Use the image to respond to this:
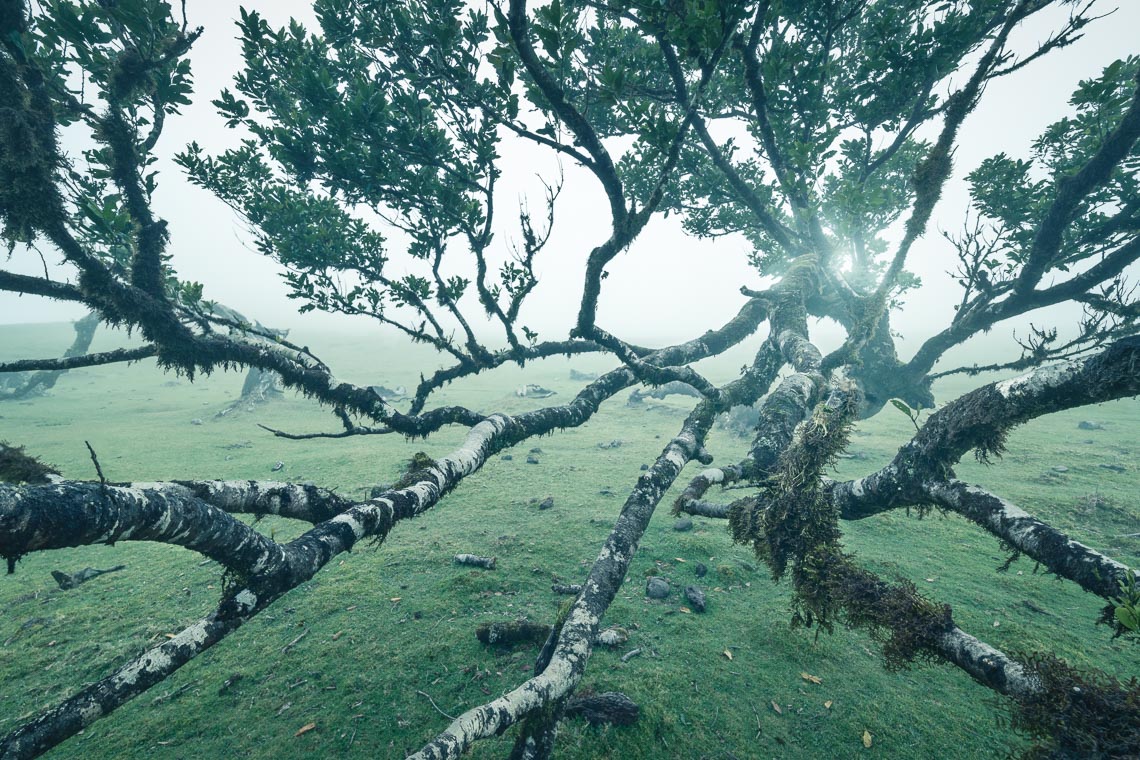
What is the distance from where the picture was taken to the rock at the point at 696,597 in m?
6.85

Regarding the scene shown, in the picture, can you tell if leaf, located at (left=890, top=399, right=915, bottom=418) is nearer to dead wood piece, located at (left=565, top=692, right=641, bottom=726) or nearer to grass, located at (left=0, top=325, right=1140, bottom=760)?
grass, located at (left=0, top=325, right=1140, bottom=760)

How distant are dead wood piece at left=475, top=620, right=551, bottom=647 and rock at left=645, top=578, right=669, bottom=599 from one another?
6.83 feet

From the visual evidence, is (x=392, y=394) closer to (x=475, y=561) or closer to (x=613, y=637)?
(x=475, y=561)

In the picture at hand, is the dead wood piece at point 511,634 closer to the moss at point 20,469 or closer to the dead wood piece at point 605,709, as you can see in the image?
the dead wood piece at point 605,709

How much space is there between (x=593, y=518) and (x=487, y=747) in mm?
5842

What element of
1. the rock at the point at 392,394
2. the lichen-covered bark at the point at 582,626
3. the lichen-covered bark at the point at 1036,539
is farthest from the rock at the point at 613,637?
the rock at the point at 392,394

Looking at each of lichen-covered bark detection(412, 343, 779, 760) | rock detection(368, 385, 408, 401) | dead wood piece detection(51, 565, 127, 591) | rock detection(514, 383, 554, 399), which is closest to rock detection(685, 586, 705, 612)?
lichen-covered bark detection(412, 343, 779, 760)

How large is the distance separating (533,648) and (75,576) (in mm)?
8843

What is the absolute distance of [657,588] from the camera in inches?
285

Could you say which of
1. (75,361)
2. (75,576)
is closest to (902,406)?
(75,361)

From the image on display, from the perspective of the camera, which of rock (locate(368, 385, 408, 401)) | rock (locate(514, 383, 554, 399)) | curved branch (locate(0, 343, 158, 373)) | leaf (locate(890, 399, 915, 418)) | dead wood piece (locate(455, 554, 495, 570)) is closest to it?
leaf (locate(890, 399, 915, 418))

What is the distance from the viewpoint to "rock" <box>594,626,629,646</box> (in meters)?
6.01

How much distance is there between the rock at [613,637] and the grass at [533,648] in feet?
0.60

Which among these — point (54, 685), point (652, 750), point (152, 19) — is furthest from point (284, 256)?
point (652, 750)
